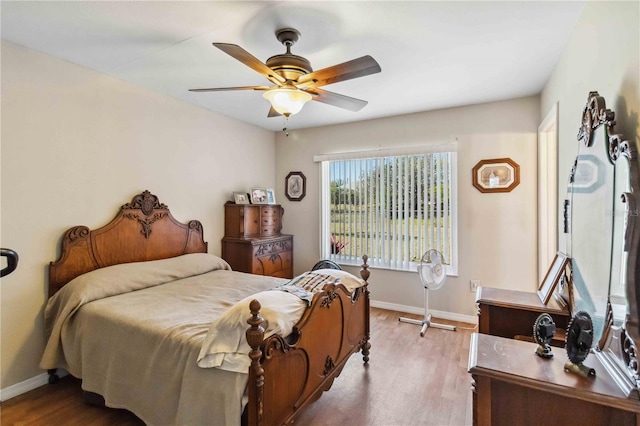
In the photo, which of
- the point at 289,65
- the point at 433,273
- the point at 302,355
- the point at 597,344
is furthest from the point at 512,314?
the point at 289,65

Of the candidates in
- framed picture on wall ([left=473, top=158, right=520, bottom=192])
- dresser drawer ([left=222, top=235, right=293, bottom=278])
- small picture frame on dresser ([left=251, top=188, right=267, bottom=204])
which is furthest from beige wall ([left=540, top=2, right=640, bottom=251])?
small picture frame on dresser ([left=251, top=188, right=267, bottom=204])

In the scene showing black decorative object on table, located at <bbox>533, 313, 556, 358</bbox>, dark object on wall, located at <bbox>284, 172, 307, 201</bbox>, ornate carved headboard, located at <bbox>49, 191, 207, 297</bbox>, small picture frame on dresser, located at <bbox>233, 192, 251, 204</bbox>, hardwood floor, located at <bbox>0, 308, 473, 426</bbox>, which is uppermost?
dark object on wall, located at <bbox>284, 172, 307, 201</bbox>

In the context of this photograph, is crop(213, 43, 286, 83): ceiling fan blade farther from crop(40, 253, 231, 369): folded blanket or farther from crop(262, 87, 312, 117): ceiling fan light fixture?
crop(40, 253, 231, 369): folded blanket

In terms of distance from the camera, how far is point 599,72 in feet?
5.33

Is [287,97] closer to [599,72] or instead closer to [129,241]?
[599,72]

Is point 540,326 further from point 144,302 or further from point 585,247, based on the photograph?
point 144,302

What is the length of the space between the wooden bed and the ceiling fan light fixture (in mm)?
1242

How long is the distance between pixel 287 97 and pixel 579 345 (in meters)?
1.93

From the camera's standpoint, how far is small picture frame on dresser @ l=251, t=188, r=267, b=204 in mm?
4285

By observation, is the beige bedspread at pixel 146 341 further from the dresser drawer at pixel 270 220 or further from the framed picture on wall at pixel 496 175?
the framed picture on wall at pixel 496 175

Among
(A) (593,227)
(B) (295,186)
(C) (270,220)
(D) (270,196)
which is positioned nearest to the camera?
(A) (593,227)

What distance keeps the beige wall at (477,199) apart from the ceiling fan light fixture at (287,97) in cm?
223

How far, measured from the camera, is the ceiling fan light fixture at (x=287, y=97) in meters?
1.98

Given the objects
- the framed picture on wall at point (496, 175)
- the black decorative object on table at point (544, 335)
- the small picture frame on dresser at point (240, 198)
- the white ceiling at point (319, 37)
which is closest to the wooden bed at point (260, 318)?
the small picture frame on dresser at point (240, 198)
